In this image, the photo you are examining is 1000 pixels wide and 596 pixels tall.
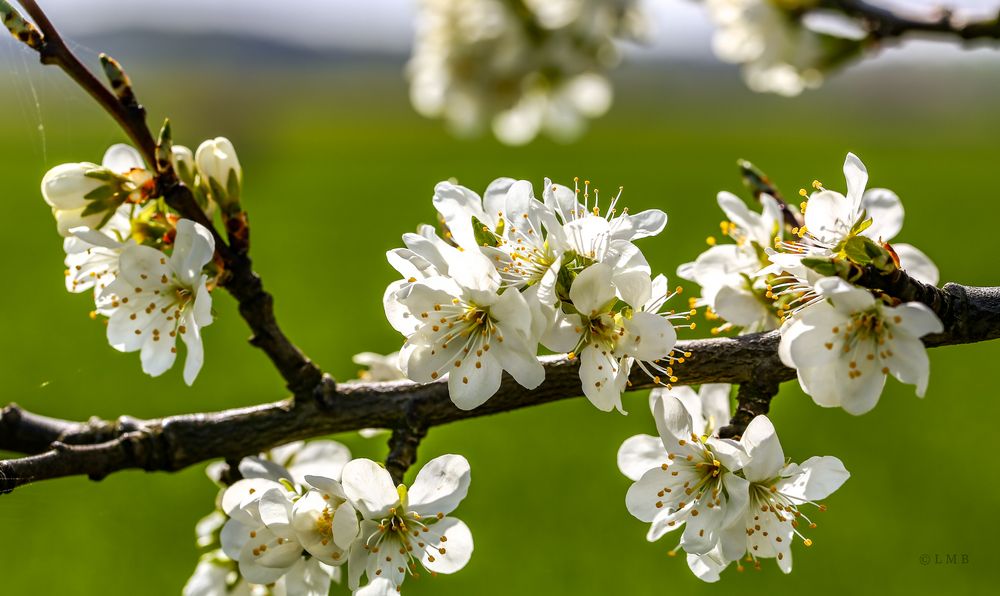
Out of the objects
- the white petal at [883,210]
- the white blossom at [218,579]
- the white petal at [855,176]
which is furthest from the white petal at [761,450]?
the white blossom at [218,579]

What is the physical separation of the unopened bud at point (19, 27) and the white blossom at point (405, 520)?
0.55 m

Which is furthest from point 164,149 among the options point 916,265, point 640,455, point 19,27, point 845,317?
point 916,265

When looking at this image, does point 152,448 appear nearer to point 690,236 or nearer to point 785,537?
point 785,537

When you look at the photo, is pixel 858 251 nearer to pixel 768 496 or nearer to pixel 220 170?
pixel 768 496

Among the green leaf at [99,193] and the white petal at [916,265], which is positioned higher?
the green leaf at [99,193]

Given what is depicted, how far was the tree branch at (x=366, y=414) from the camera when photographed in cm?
83

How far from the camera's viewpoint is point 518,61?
2404 mm

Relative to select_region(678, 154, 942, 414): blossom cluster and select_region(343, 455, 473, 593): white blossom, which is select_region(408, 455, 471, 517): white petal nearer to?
select_region(343, 455, 473, 593): white blossom

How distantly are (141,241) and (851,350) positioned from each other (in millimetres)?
760

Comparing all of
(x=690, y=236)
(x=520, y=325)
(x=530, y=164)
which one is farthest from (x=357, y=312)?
(x=530, y=164)

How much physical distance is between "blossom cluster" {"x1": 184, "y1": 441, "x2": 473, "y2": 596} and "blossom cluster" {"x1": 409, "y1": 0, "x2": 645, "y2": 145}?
65.9 inches

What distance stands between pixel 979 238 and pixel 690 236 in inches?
84.9

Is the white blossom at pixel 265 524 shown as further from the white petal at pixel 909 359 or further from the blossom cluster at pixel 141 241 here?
the white petal at pixel 909 359

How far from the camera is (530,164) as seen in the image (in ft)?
41.3
